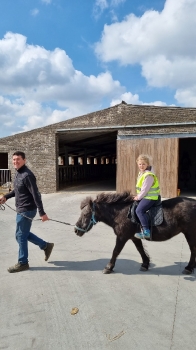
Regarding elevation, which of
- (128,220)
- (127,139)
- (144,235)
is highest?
(127,139)

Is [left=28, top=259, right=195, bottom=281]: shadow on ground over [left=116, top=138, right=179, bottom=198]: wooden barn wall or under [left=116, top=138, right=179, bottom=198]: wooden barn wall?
under

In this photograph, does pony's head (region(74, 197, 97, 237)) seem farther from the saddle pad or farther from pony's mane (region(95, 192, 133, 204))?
the saddle pad

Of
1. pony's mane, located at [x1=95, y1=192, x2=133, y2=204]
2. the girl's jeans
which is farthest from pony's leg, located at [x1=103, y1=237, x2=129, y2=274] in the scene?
pony's mane, located at [x1=95, y1=192, x2=133, y2=204]

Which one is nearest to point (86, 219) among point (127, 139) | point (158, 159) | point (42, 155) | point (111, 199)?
point (111, 199)

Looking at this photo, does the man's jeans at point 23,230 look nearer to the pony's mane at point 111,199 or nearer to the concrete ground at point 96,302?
the concrete ground at point 96,302

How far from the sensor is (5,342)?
2.64m

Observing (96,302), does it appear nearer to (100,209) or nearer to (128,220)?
(128,220)

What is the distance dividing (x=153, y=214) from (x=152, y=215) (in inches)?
0.9

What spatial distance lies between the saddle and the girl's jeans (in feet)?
0.28

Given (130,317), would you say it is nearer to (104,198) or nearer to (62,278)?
(62,278)

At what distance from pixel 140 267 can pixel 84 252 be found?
132 centimetres

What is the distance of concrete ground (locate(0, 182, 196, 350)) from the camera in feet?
8.71

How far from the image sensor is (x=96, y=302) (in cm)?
336

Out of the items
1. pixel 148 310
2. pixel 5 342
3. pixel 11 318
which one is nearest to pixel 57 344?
pixel 5 342
